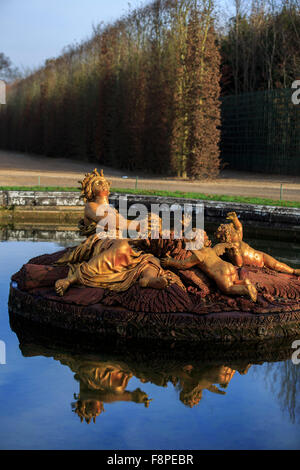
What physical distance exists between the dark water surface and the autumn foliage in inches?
617

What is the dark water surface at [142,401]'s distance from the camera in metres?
3.29

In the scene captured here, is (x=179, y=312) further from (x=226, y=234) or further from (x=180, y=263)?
(x=226, y=234)

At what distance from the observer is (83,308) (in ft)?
16.1

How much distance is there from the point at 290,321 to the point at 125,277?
1366 millimetres

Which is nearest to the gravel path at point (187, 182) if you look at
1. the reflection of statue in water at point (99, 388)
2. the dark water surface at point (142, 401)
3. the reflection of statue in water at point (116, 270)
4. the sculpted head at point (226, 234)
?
the sculpted head at point (226, 234)

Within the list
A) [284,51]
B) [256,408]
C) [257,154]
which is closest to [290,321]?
[256,408]

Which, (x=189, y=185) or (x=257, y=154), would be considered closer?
(x=189, y=185)

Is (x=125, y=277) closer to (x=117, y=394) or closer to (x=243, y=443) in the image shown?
(x=117, y=394)

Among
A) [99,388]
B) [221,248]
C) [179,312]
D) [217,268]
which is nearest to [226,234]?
[221,248]

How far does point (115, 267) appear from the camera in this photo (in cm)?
509

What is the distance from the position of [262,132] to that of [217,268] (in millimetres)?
17755

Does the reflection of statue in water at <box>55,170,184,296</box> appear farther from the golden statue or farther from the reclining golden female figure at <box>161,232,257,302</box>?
the golden statue

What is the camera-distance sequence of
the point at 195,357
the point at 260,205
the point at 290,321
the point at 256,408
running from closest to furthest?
the point at 256,408 < the point at 195,357 < the point at 290,321 < the point at 260,205

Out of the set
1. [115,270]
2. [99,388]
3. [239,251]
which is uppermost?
[239,251]
